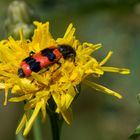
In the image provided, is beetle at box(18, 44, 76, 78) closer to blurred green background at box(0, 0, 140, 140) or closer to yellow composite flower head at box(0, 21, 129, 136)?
yellow composite flower head at box(0, 21, 129, 136)

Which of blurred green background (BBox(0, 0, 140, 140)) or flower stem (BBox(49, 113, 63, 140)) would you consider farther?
blurred green background (BBox(0, 0, 140, 140))

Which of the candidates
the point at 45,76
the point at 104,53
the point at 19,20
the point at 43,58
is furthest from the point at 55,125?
the point at 104,53

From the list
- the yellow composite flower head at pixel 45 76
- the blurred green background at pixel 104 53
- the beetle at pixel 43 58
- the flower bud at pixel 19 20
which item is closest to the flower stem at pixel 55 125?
the yellow composite flower head at pixel 45 76

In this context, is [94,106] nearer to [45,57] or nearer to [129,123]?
[129,123]

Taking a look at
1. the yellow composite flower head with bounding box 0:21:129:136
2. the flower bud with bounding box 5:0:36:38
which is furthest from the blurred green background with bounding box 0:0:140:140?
the yellow composite flower head with bounding box 0:21:129:136

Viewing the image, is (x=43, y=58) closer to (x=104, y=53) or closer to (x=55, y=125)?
(x=55, y=125)

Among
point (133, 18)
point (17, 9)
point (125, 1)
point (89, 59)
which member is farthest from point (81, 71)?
point (133, 18)
